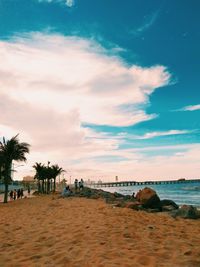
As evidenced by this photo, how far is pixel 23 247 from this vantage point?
811 centimetres

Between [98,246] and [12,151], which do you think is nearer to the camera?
[98,246]

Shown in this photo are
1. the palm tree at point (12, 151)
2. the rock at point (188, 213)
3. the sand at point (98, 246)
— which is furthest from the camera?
the palm tree at point (12, 151)

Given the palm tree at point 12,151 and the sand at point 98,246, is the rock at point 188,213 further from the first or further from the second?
the palm tree at point 12,151

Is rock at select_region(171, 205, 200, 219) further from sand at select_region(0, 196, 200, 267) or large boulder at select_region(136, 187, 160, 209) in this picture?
large boulder at select_region(136, 187, 160, 209)

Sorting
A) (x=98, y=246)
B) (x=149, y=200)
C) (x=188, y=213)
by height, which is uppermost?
(x=149, y=200)

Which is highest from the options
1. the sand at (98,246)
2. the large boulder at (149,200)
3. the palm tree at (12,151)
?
the palm tree at (12,151)

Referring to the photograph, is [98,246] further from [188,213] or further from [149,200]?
[149,200]

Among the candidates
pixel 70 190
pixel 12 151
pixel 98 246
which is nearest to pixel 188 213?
pixel 98 246

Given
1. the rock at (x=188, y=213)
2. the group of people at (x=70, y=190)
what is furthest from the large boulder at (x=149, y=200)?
the group of people at (x=70, y=190)

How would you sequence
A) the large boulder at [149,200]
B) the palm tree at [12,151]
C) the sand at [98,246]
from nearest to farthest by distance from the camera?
1. the sand at [98,246]
2. the large boulder at [149,200]
3. the palm tree at [12,151]

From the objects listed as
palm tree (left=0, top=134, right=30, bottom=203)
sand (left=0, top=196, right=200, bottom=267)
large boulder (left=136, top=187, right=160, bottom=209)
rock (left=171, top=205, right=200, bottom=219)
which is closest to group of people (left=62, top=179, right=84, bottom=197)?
palm tree (left=0, top=134, right=30, bottom=203)

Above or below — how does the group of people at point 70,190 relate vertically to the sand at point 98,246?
above

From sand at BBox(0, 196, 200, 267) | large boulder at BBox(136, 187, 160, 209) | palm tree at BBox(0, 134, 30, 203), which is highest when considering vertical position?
palm tree at BBox(0, 134, 30, 203)

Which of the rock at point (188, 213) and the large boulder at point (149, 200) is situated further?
the large boulder at point (149, 200)
